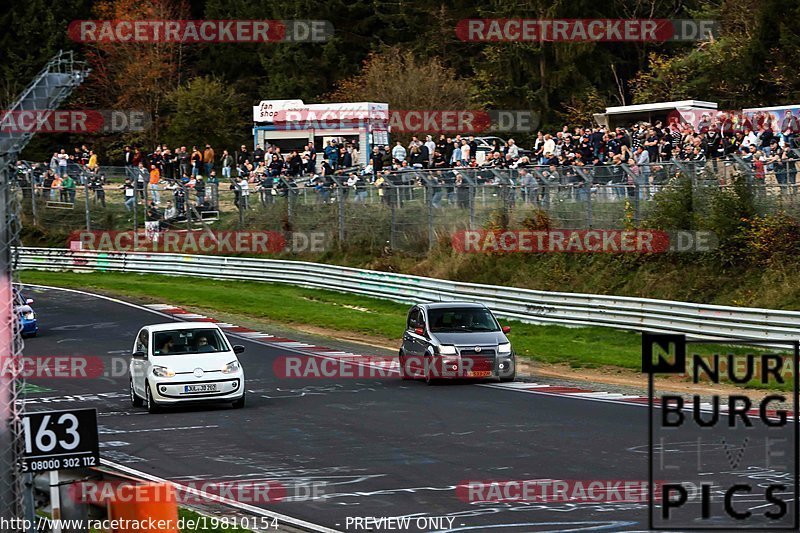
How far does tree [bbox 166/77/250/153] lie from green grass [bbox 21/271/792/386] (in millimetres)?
19774

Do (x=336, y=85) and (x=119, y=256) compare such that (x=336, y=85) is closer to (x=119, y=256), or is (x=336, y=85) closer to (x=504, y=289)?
(x=119, y=256)

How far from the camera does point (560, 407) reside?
795 inches

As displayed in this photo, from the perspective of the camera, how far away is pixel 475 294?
33188 millimetres

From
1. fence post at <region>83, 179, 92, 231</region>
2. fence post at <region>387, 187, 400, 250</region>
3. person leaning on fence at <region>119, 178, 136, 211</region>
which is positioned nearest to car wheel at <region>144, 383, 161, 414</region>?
fence post at <region>387, 187, 400, 250</region>

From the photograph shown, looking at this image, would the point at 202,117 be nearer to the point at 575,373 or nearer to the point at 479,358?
the point at 575,373

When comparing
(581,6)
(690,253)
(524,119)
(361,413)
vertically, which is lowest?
(361,413)

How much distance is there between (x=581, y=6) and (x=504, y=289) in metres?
35.2

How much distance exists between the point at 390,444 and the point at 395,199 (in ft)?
71.9

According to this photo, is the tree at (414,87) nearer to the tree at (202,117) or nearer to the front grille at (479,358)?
the tree at (202,117)

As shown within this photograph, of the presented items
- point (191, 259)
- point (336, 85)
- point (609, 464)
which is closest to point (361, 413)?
point (609, 464)

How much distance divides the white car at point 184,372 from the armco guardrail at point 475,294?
953cm

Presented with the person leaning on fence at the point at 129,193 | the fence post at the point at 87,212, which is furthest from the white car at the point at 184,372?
the fence post at the point at 87,212

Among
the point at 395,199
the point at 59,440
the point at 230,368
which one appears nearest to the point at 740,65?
the point at 395,199

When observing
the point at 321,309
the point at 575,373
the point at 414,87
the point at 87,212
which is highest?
the point at 414,87
